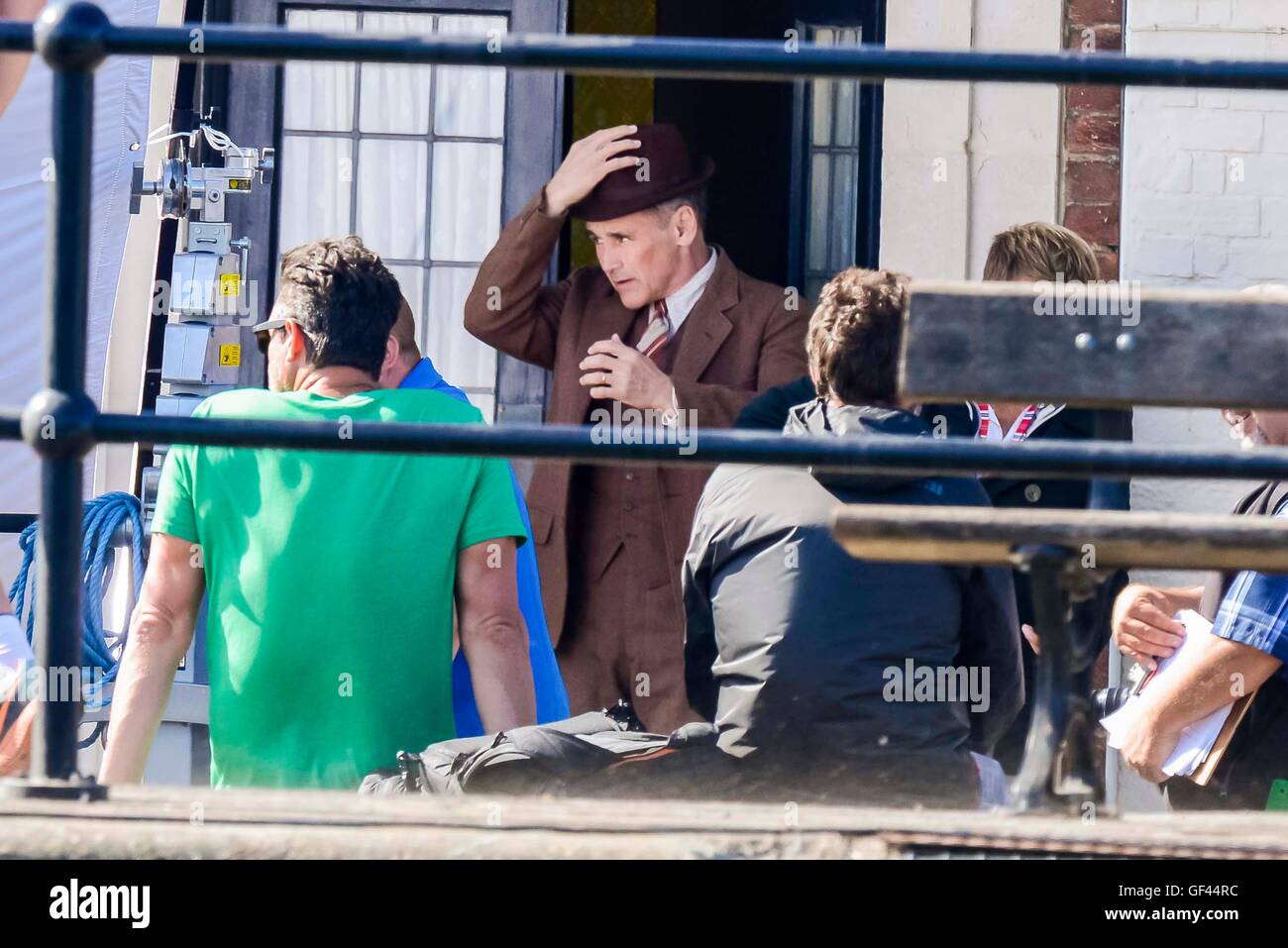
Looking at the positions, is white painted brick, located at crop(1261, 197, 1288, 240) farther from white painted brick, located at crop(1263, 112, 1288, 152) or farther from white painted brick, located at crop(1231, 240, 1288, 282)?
white painted brick, located at crop(1263, 112, 1288, 152)

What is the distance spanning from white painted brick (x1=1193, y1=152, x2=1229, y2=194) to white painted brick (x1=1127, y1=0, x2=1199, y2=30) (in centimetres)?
34

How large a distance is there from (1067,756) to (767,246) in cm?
512

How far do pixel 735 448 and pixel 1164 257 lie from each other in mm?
Result: 2993

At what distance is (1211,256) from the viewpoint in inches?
178

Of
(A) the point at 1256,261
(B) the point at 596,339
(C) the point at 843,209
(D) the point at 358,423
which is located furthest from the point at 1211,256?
(D) the point at 358,423

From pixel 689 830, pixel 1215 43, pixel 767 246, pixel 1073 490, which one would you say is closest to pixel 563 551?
pixel 1073 490

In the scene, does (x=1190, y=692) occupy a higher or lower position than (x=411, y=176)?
lower

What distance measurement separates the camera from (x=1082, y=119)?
4691 mm

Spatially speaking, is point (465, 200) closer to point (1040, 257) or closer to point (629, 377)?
point (629, 377)

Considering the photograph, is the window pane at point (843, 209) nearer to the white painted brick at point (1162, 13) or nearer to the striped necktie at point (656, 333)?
the white painted brick at point (1162, 13)

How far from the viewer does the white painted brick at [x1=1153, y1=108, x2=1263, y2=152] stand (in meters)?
4.49

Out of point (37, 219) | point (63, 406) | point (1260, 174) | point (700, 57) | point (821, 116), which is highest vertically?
point (821, 116)

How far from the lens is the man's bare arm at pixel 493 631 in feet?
9.55
